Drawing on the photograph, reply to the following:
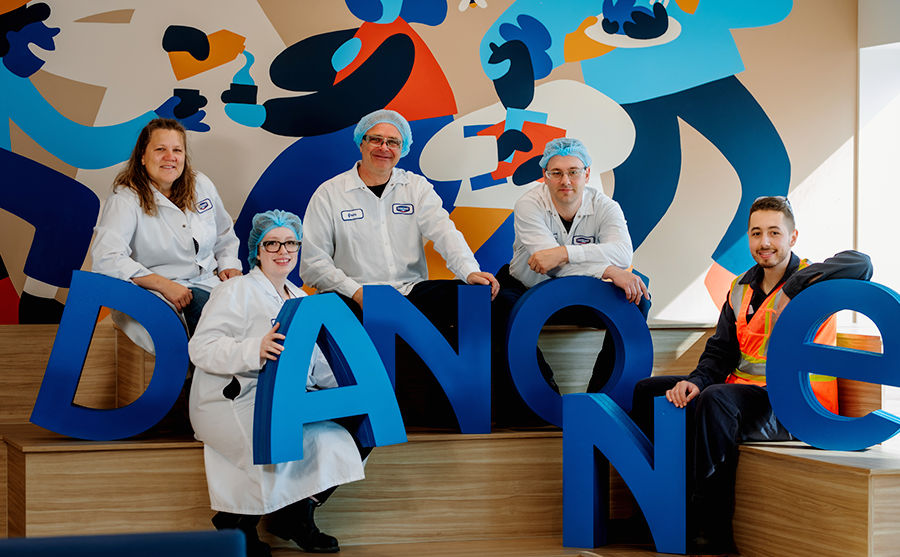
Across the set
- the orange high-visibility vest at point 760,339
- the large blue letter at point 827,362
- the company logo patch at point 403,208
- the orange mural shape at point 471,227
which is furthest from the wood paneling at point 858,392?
the company logo patch at point 403,208

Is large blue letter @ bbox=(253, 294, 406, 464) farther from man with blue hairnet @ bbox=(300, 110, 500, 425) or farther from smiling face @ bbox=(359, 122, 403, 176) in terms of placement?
smiling face @ bbox=(359, 122, 403, 176)

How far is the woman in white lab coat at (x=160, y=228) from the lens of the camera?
10.7 feet

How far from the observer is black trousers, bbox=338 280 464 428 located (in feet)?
11.7

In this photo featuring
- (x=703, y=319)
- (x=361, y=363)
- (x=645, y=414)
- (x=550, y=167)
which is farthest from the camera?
(x=703, y=319)

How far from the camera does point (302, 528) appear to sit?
2.91 meters

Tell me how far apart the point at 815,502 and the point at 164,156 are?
260 cm

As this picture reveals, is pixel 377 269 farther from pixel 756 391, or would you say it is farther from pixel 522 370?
pixel 756 391

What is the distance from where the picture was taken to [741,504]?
2.91 m

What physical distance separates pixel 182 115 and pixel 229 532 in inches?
119

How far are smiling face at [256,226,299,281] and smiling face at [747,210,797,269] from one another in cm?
163

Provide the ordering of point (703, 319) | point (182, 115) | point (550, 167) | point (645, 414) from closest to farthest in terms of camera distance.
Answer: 1. point (645, 414)
2. point (550, 167)
3. point (182, 115)
4. point (703, 319)

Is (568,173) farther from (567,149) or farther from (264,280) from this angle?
(264,280)

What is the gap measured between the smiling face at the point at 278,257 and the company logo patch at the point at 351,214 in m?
0.69

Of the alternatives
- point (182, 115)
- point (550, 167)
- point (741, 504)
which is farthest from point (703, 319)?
point (182, 115)
